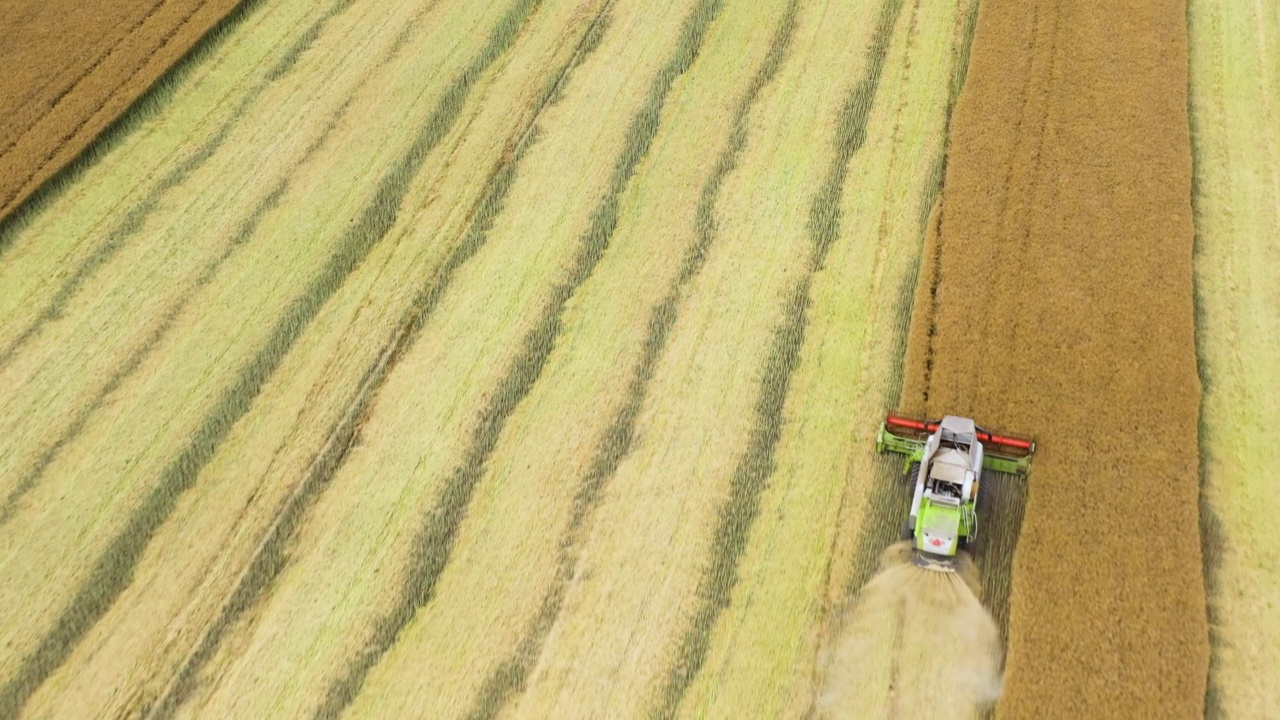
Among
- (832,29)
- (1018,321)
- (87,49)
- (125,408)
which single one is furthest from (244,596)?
(832,29)

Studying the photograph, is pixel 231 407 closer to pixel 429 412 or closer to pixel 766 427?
pixel 429 412

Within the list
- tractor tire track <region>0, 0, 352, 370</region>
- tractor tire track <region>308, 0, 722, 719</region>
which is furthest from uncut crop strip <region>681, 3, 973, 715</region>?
tractor tire track <region>0, 0, 352, 370</region>

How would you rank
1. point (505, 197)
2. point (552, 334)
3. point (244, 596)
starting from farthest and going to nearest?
point (505, 197)
point (552, 334)
point (244, 596)

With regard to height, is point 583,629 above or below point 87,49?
below

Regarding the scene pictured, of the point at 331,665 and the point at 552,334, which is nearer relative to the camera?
the point at 331,665

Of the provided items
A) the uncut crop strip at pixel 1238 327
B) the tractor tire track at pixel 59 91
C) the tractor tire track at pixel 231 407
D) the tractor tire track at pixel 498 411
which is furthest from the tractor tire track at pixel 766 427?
the tractor tire track at pixel 59 91

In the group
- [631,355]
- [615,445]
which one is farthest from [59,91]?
[615,445]

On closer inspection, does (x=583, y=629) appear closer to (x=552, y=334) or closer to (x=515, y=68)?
(x=552, y=334)
